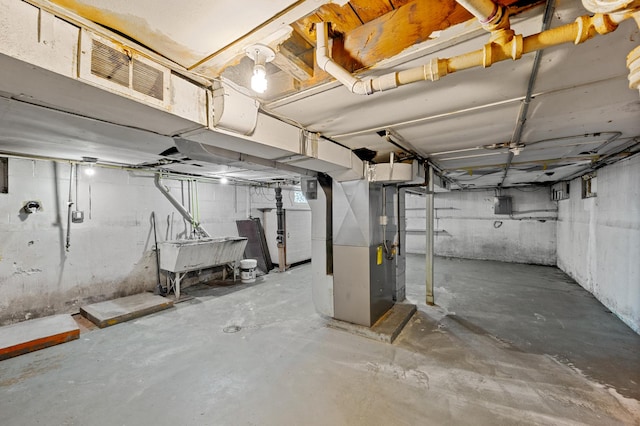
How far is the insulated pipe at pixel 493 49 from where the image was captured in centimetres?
88

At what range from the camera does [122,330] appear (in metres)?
3.38

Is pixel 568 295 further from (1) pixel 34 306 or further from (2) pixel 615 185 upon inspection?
→ (1) pixel 34 306

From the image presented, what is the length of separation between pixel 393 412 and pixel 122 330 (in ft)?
11.1

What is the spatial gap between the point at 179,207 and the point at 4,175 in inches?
90.5

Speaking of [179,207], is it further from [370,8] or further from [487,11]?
[487,11]

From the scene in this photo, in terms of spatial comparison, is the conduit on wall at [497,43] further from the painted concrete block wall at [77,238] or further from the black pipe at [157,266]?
the black pipe at [157,266]

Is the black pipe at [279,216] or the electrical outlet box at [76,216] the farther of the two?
the black pipe at [279,216]

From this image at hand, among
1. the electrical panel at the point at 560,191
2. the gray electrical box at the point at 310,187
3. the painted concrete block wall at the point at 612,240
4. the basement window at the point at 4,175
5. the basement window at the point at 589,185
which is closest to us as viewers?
the painted concrete block wall at the point at 612,240

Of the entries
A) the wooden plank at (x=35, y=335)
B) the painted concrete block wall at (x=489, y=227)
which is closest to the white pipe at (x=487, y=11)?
the wooden plank at (x=35, y=335)

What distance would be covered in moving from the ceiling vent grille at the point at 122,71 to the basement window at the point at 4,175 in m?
3.98

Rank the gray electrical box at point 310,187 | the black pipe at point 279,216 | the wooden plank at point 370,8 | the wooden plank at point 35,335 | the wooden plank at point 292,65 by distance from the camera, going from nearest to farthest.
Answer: the wooden plank at point 370,8 → the wooden plank at point 292,65 → the wooden plank at point 35,335 → the gray electrical box at point 310,187 → the black pipe at point 279,216

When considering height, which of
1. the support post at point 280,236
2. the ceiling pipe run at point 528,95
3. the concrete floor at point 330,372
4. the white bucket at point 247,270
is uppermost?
the ceiling pipe run at point 528,95

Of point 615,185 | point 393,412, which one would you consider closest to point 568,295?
point 615,185

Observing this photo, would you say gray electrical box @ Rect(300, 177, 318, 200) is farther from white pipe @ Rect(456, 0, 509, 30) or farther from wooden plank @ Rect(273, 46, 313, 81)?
white pipe @ Rect(456, 0, 509, 30)
